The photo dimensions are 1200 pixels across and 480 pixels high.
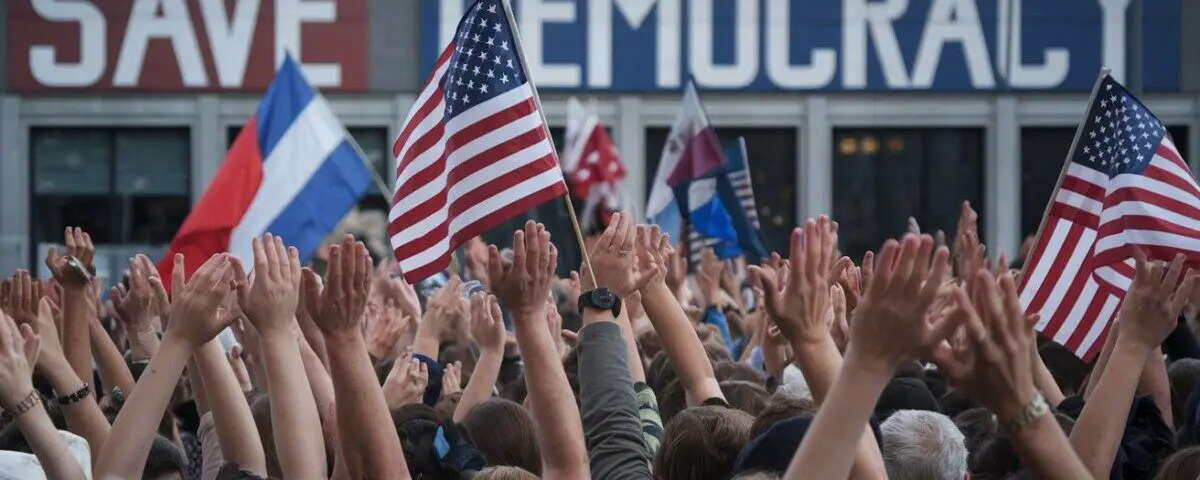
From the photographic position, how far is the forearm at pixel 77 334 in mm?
6508

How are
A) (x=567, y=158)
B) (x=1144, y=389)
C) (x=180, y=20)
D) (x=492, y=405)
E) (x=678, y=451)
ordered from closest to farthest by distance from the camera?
1. (x=678, y=451)
2. (x=492, y=405)
3. (x=1144, y=389)
4. (x=567, y=158)
5. (x=180, y=20)

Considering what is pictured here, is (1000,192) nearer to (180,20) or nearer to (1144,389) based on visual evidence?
(180,20)

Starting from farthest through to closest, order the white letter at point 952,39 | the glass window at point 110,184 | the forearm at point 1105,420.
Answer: the white letter at point 952,39 < the glass window at point 110,184 < the forearm at point 1105,420

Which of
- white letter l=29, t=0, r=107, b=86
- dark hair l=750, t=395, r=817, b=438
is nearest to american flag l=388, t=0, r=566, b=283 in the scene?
dark hair l=750, t=395, r=817, b=438

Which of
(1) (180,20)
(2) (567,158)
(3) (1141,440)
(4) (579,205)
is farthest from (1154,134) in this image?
(1) (180,20)

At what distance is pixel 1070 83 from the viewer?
27.0 meters

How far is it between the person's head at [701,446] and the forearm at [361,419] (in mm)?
721

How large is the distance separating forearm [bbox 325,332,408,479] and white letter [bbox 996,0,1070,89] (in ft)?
77.8

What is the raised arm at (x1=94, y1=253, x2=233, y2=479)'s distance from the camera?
14.6ft

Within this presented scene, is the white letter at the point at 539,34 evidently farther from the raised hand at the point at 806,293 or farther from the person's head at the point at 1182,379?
the raised hand at the point at 806,293

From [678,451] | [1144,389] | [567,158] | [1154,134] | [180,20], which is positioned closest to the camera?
[678,451]

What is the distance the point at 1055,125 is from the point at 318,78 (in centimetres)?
1200

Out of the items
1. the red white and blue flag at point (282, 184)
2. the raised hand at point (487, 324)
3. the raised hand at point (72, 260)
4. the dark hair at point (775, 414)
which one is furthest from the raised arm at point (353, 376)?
the red white and blue flag at point (282, 184)

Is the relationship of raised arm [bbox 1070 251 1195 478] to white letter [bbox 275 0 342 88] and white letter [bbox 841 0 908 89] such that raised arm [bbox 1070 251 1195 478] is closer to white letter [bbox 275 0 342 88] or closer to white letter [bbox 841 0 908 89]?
white letter [bbox 841 0 908 89]
